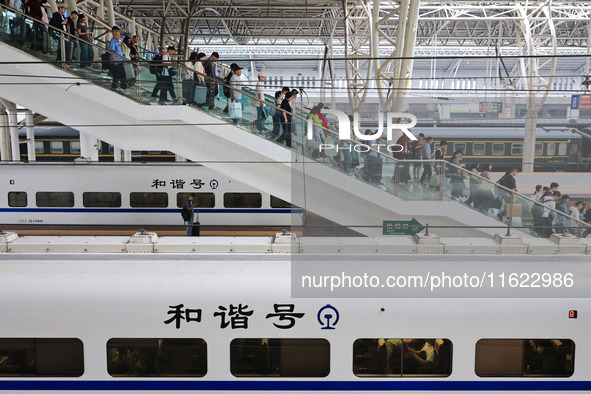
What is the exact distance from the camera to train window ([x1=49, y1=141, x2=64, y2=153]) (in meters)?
23.2

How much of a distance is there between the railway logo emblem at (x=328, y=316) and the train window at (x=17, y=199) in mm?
12249

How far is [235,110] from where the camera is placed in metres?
10.3

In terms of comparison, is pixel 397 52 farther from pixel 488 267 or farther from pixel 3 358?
pixel 3 358

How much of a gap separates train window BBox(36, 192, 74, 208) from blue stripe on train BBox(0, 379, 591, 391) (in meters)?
10.2

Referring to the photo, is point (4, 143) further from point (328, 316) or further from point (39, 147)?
point (328, 316)

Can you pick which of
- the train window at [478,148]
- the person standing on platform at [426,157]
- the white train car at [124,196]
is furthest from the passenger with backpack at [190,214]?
the train window at [478,148]

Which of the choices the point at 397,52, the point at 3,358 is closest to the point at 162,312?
the point at 3,358

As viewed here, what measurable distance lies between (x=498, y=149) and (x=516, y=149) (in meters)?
1.38

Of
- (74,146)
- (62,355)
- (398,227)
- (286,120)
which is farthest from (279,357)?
(74,146)

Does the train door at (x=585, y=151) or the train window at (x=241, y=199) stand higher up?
the train door at (x=585, y=151)

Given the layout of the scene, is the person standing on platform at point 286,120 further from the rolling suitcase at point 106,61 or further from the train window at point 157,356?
the train window at point 157,356

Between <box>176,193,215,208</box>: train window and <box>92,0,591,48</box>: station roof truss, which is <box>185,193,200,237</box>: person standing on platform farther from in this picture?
<box>92,0,591,48</box>: station roof truss

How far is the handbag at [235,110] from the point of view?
10312 millimetres

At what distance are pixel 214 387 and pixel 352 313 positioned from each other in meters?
1.64
